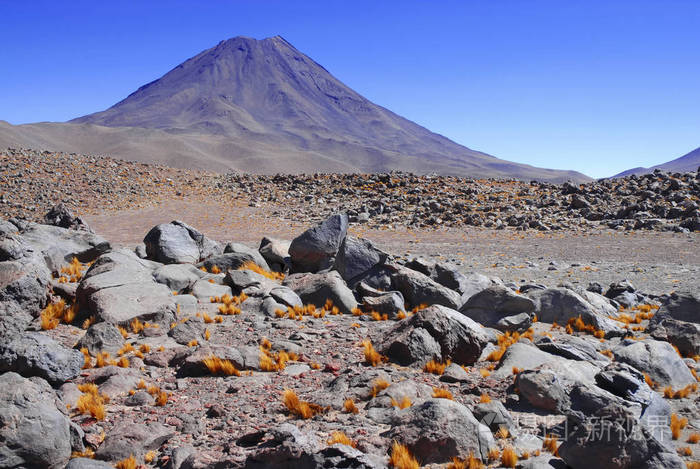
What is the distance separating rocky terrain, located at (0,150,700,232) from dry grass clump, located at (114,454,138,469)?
19.1 m

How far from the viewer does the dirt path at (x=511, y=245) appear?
547 inches

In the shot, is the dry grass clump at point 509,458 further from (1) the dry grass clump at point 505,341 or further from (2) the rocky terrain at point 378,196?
(2) the rocky terrain at point 378,196

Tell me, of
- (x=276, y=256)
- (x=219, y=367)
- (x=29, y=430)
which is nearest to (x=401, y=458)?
(x=219, y=367)

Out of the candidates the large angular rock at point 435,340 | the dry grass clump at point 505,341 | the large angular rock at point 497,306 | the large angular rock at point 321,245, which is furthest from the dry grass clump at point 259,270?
the dry grass clump at point 505,341

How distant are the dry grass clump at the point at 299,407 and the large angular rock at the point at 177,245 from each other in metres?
6.85

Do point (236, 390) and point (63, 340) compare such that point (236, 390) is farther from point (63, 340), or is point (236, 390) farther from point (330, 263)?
point (330, 263)

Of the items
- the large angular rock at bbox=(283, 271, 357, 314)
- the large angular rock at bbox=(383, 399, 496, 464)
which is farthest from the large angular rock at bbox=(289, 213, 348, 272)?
the large angular rock at bbox=(383, 399, 496, 464)

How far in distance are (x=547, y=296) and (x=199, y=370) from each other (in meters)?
6.31

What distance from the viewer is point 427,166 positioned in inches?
5315

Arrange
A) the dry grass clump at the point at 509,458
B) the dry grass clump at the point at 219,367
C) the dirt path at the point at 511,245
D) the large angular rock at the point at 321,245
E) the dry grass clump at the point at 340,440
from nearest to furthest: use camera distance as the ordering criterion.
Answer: the dry grass clump at the point at 509,458 → the dry grass clump at the point at 340,440 → the dry grass clump at the point at 219,367 → the large angular rock at the point at 321,245 → the dirt path at the point at 511,245

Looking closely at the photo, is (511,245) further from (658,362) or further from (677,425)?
(677,425)

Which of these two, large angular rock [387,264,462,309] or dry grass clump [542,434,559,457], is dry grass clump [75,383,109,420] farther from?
large angular rock [387,264,462,309]

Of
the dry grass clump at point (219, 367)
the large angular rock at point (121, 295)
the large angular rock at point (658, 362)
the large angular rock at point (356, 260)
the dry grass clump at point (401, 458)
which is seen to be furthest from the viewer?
the large angular rock at point (356, 260)

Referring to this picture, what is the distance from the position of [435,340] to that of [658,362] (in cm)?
286
